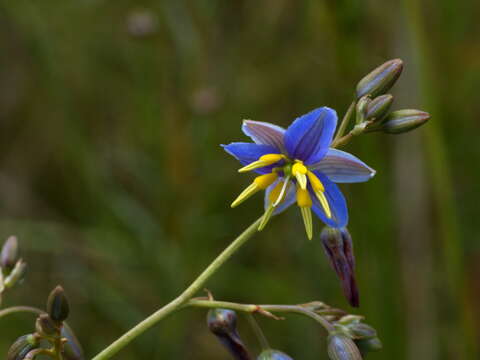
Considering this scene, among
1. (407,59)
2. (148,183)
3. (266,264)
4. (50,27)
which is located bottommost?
(266,264)

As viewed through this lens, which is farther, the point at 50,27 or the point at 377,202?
the point at 50,27

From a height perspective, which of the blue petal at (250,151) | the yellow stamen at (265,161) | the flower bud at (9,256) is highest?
the blue petal at (250,151)

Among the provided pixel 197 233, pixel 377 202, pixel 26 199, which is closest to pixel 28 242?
pixel 26 199

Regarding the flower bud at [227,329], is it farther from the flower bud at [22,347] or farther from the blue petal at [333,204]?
the flower bud at [22,347]

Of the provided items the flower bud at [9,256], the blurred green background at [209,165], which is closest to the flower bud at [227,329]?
the flower bud at [9,256]

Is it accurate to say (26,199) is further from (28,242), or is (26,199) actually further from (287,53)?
(287,53)

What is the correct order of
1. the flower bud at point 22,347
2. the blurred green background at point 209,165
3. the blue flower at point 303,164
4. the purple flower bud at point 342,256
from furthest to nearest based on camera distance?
1. the blurred green background at point 209,165
2. the purple flower bud at point 342,256
3. the blue flower at point 303,164
4. the flower bud at point 22,347

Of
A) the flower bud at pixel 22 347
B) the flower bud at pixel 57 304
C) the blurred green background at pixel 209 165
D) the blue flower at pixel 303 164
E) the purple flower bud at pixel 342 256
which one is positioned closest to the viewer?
the flower bud at pixel 57 304

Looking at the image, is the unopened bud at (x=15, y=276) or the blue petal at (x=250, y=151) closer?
the blue petal at (x=250, y=151)

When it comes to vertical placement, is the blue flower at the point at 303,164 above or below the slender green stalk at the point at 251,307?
above
